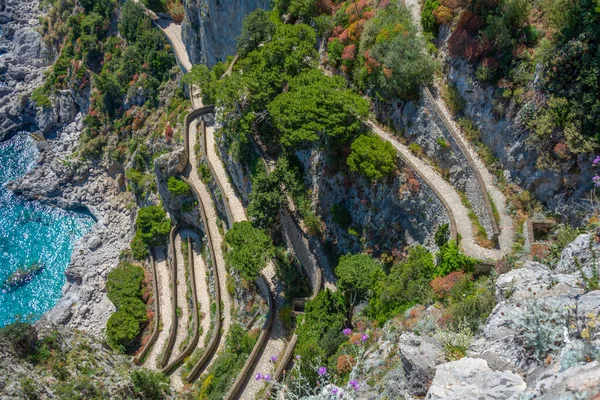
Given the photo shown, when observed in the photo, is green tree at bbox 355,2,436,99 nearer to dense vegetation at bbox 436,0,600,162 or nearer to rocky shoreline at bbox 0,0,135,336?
dense vegetation at bbox 436,0,600,162

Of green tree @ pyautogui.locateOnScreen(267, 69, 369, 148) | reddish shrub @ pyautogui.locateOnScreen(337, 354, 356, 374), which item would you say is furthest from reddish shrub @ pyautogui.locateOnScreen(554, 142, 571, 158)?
reddish shrub @ pyautogui.locateOnScreen(337, 354, 356, 374)

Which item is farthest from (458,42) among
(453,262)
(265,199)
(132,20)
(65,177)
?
(65,177)

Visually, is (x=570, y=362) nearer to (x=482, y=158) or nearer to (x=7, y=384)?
(x=482, y=158)

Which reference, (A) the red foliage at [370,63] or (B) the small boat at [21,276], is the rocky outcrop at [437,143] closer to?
(A) the red foliage at [370,63]

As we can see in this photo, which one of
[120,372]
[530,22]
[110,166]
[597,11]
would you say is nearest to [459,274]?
[597,11]

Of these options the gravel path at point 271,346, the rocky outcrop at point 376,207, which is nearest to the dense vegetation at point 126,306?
the gravel path at point 271,346

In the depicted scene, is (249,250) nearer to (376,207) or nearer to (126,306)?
(376,207)

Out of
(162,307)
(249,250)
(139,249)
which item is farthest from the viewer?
(139,249)
